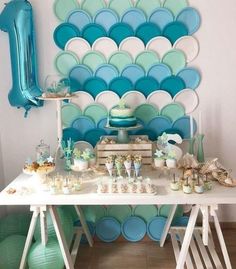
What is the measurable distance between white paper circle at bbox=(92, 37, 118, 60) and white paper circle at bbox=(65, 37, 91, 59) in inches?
1.8

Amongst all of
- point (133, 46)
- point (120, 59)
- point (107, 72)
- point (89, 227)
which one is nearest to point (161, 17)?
point (133, 46)

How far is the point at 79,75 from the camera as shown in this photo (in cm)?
211

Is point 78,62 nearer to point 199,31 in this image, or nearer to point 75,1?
point 75,1

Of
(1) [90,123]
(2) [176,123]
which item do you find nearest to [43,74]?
(1) [90,123]

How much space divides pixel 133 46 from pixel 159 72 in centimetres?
21

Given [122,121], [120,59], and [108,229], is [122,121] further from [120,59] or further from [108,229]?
[108,229]

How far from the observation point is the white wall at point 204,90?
81.6 inches

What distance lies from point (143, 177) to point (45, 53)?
36.1 inches

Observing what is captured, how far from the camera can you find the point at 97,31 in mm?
2062

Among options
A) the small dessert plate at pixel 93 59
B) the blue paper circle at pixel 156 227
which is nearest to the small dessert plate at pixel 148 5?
the small dessert plate at pixel 93 59

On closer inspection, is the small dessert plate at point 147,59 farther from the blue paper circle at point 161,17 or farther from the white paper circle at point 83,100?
the white paper circle at point 83,100

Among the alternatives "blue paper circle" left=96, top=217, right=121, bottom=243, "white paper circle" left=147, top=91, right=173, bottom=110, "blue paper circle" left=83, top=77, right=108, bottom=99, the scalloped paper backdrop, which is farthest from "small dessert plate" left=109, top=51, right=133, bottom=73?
"blue paper circle" left=96, top=217, right=121, bottom=243

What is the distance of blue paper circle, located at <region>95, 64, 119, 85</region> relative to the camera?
2102 millimetres

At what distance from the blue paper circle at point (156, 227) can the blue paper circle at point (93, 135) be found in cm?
61
